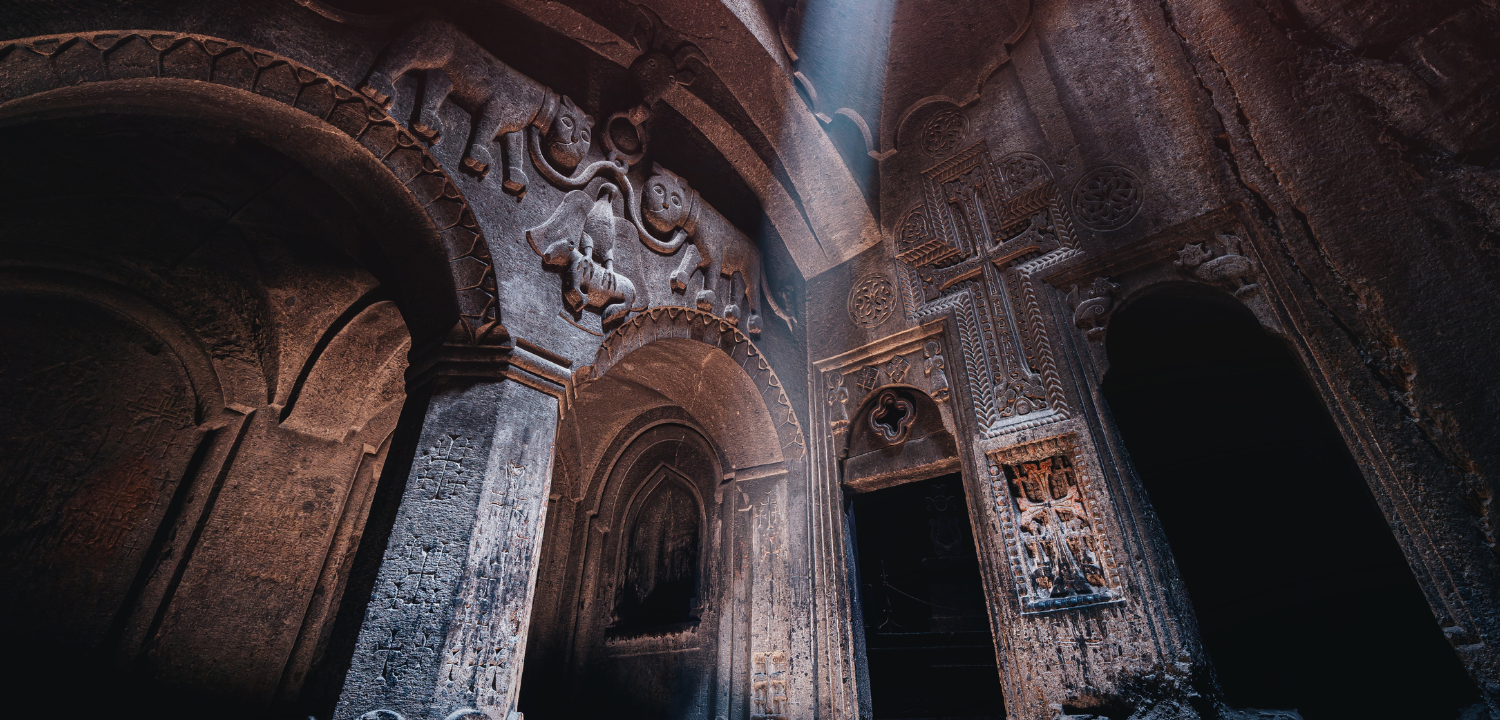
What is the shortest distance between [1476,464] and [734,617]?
401 centimetres

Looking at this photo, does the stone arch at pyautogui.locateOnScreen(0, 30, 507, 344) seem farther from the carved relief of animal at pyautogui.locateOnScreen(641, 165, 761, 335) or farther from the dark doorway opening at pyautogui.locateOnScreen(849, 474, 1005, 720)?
the dark doorway opening at pyautogui.locateOnScreen(849, 474, 1005, 720)

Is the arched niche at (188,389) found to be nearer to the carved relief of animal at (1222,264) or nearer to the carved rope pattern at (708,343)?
the carved rope pattern at (708,343)

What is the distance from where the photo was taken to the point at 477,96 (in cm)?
304

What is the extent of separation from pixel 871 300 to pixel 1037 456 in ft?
5.94

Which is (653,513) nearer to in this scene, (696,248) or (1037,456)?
(696,248)

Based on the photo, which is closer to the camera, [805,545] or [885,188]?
[805,545]

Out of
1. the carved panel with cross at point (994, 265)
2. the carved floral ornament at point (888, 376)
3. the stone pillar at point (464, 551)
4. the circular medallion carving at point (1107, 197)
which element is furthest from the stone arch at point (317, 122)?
the circular medallion carving at point (1107, 197)

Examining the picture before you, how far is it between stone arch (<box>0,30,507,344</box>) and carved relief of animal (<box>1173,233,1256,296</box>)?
380 centimetres

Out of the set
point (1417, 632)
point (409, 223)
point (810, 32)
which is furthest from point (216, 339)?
point (1417, 632)

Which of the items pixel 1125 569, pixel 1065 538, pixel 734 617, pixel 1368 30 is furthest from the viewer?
pixel 734 617

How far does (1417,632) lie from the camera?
4.62 meters

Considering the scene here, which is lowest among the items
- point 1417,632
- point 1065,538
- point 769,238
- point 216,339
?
point 1417,632

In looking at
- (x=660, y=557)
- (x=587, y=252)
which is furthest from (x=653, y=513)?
(x=587, y=252)

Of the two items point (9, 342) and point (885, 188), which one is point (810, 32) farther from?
point (9, 342)
